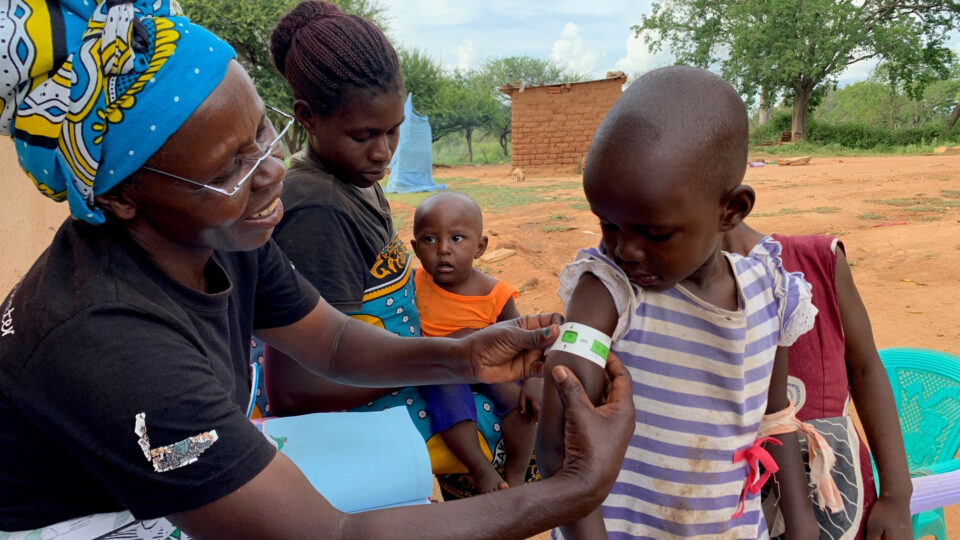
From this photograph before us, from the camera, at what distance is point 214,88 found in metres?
1.28

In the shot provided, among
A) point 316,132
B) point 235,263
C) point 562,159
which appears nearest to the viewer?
point 235,263

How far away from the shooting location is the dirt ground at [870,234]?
5062mm

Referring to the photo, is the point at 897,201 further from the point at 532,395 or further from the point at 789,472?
the point at 789,472

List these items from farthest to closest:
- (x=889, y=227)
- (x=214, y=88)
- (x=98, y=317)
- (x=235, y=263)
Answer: (x=889, y=227)
(x=235, y=263)
(x=214, y=88)
(x=98, y=317)

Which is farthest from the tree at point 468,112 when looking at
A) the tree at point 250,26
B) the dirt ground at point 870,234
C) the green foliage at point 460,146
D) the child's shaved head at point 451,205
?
the child's shaved head at point 451,205

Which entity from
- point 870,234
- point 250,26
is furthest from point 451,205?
point 250,26

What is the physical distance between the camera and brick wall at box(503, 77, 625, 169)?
18.8 meters

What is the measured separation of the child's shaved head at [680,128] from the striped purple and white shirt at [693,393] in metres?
0.27

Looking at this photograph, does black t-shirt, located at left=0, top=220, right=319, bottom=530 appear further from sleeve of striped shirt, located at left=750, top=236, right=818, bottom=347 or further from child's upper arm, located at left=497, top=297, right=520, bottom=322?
child's upper arm, located at left=497, top=297, right=520, bottom=322

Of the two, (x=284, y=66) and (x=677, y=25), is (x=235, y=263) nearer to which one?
(x=284, y=66)

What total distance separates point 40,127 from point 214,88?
0.33 metres

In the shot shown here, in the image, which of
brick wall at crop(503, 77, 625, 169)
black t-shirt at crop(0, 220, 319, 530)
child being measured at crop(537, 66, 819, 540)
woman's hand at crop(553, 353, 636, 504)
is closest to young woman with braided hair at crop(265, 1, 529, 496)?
black t-shirt at crop(0, 220, 319, 530)

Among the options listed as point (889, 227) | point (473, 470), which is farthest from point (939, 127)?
point (473, 470)

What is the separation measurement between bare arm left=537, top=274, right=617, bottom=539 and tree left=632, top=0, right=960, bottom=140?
2771 cm
